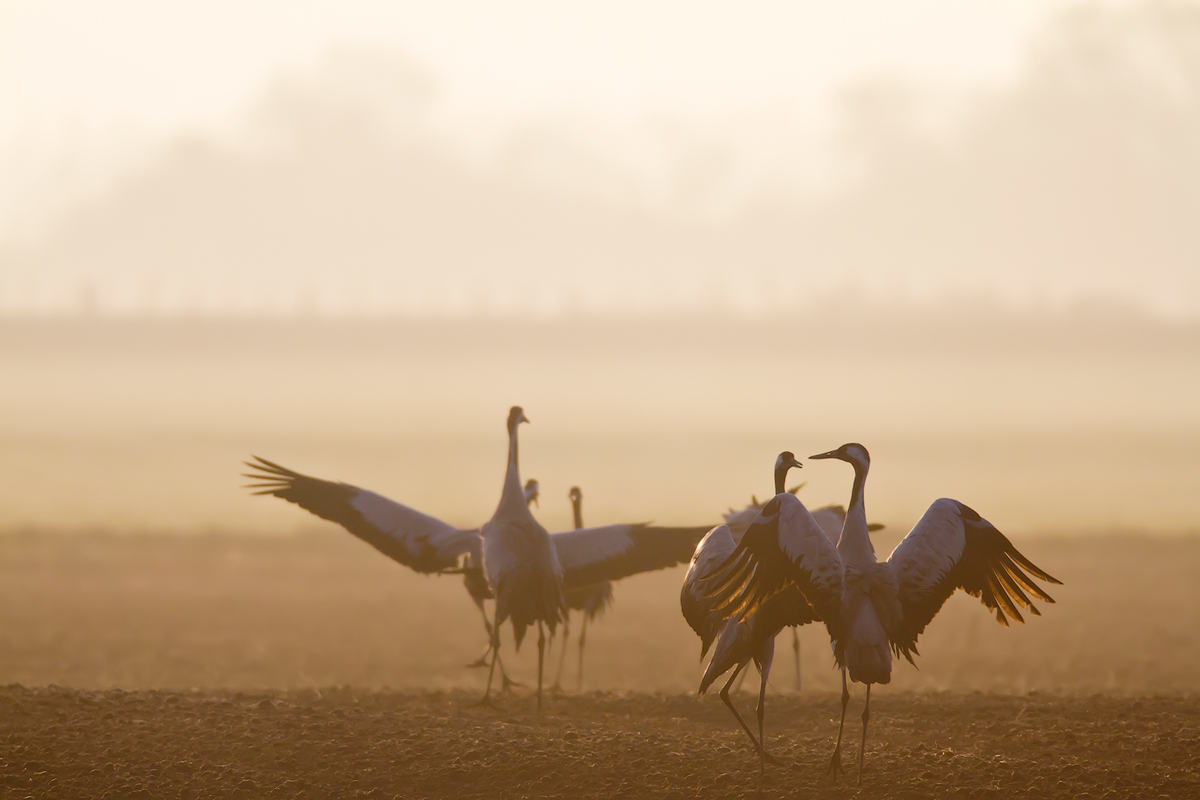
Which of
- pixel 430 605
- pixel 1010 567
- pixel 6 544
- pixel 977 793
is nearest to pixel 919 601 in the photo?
pixel 1010 567

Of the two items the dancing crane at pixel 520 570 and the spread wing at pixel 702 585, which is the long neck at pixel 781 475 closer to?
the spread wing at pixel 702 585

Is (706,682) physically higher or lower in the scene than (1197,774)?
higher

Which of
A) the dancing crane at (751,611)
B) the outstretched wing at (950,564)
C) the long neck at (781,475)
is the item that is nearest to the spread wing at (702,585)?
the dancing crane at (751,611)

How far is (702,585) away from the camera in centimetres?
853

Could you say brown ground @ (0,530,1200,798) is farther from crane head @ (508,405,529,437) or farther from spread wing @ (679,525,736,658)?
crane head @ (508,405,529,437)

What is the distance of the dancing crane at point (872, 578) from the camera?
307 inches

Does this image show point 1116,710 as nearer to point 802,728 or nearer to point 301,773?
point 802,728

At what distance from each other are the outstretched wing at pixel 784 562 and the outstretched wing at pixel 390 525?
4467mm

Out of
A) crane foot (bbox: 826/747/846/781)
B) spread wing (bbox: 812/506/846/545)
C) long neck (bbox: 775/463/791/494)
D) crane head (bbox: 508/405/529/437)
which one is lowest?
crane foot (bbox: 826/747/846/781)

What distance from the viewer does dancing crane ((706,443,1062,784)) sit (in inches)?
307

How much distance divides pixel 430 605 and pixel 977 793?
731 inches

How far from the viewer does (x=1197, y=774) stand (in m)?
8.04

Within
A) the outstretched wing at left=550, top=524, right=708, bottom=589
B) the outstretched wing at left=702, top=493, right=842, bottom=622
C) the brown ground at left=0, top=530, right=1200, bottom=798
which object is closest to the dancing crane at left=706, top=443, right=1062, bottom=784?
the outstretched wing at left=702, top=493, right=842, bottom=622

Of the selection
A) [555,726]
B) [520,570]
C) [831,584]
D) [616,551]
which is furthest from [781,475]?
[616,551]
